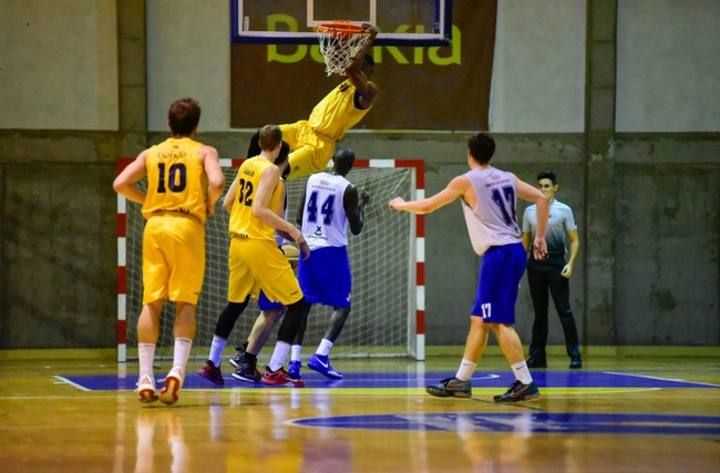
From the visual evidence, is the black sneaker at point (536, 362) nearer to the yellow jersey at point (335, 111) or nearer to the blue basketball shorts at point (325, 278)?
the blue basketball shorts at point (325, 278)

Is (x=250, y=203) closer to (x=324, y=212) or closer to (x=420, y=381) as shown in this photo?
(x=324, y=212)

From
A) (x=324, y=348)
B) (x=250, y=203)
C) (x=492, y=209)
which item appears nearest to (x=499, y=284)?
(x=492, y=209)

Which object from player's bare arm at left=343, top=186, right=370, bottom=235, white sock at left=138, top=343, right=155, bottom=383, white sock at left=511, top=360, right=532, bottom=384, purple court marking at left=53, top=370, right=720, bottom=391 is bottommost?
purple court marking at left=53, top=370, right=720, bottom=391

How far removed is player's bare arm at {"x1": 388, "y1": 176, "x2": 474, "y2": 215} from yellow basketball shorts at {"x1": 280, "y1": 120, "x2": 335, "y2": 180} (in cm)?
194

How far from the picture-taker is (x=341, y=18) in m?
15.4

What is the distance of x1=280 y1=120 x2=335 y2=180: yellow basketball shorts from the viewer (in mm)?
11219

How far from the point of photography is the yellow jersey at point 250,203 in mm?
10219

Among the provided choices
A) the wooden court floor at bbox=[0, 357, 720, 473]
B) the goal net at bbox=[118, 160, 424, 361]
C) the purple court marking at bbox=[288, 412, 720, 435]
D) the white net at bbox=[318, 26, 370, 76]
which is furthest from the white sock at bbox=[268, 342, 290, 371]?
the goal net at bbox=[118, 160, 424, 361]

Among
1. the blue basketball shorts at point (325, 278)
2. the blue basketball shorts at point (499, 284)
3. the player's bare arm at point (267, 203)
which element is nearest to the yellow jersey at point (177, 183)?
the player's bare arm at point (267, 203)

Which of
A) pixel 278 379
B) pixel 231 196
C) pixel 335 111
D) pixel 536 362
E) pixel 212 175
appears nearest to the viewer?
pixel 212 175

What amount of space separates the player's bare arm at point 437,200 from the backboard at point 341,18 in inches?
191

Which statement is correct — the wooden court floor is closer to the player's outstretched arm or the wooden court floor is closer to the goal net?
the player's outstretched arm

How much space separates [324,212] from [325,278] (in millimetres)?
611

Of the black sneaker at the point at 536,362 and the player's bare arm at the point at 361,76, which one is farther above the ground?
the player's bare arm at the point at 361,76
